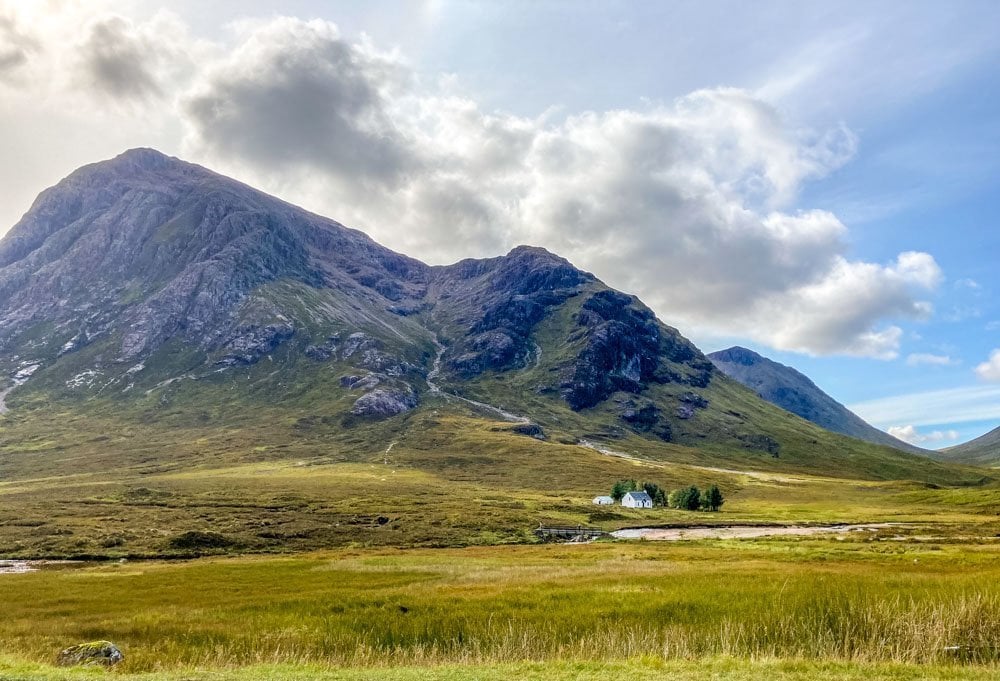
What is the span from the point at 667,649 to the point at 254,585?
1715 inches

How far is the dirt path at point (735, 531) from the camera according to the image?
120 metres

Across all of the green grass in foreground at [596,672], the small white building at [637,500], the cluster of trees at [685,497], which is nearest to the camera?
the green grass in foreground at [596,672]

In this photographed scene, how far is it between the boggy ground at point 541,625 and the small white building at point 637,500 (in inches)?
4910

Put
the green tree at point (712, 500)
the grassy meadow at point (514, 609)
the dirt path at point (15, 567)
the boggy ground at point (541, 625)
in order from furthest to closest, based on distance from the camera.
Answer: the green tree at point (712, 500)
the dirt path at point (15, 567)
the grassy meadow at point (514, 609)
the boggy ground at point (541, 625)

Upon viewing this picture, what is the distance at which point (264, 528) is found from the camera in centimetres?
11994

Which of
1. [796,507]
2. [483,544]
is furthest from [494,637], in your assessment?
[796,507]

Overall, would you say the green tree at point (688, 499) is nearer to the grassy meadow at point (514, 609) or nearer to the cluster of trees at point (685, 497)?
the cluster of trees at point (685, 497)

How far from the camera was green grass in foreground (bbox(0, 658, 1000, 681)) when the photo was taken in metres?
24.9

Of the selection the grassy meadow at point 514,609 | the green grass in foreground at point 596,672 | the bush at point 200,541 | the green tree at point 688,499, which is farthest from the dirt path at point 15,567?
the green tree at point 688,499

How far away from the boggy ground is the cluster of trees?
123m

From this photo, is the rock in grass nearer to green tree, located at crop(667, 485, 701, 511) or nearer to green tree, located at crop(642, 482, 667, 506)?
green tree, located at crop(667, 485, 701, 511)

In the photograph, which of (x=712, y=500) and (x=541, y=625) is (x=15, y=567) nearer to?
(x=541, y=625)

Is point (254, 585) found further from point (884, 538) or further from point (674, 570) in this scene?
point (884, 538)

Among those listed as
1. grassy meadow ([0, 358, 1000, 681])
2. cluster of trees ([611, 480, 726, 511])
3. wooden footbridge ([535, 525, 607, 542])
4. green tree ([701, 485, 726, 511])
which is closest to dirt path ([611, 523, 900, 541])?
wooden footbridge ([535, 525, 607, 542])
